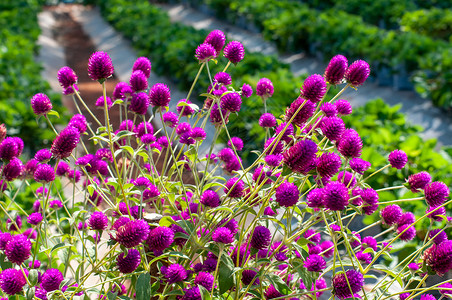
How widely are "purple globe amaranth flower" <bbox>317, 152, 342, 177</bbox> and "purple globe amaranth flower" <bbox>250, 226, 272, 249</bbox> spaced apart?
0.81 feet

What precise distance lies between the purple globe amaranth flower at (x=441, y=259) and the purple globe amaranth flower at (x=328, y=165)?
0.35 metres

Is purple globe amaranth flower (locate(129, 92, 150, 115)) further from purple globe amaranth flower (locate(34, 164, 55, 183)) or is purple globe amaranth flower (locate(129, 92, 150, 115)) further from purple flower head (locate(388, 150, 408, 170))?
purple flower head (locate(388, 150, 408, 170))

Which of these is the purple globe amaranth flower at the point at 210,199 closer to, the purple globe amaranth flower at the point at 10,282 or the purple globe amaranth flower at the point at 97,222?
the purple globe amaranth flower at the point at 97,222

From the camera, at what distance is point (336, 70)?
1.44m

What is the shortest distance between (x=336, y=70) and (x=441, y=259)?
22.4 inches

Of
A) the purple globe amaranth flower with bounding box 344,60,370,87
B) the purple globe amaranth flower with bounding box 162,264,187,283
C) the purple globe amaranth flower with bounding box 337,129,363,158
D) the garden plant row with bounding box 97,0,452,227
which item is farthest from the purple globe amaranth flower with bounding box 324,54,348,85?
the garden plant row with bounding box 97,0,452,227

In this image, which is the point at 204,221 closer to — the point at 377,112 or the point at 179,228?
the point at 179,228

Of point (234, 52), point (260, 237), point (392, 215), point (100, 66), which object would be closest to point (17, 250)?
point (100, 66)

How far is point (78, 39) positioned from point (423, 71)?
26.9 feet

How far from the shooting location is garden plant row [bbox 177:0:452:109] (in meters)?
6.50

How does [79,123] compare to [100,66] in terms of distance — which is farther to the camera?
[79,123]

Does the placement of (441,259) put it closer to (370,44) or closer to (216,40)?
(216,40)

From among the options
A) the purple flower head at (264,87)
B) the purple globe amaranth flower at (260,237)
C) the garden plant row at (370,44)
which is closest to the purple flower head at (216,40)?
the purple flower head at (264,87)

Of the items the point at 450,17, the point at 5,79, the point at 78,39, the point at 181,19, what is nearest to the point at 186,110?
the point at 5,79
